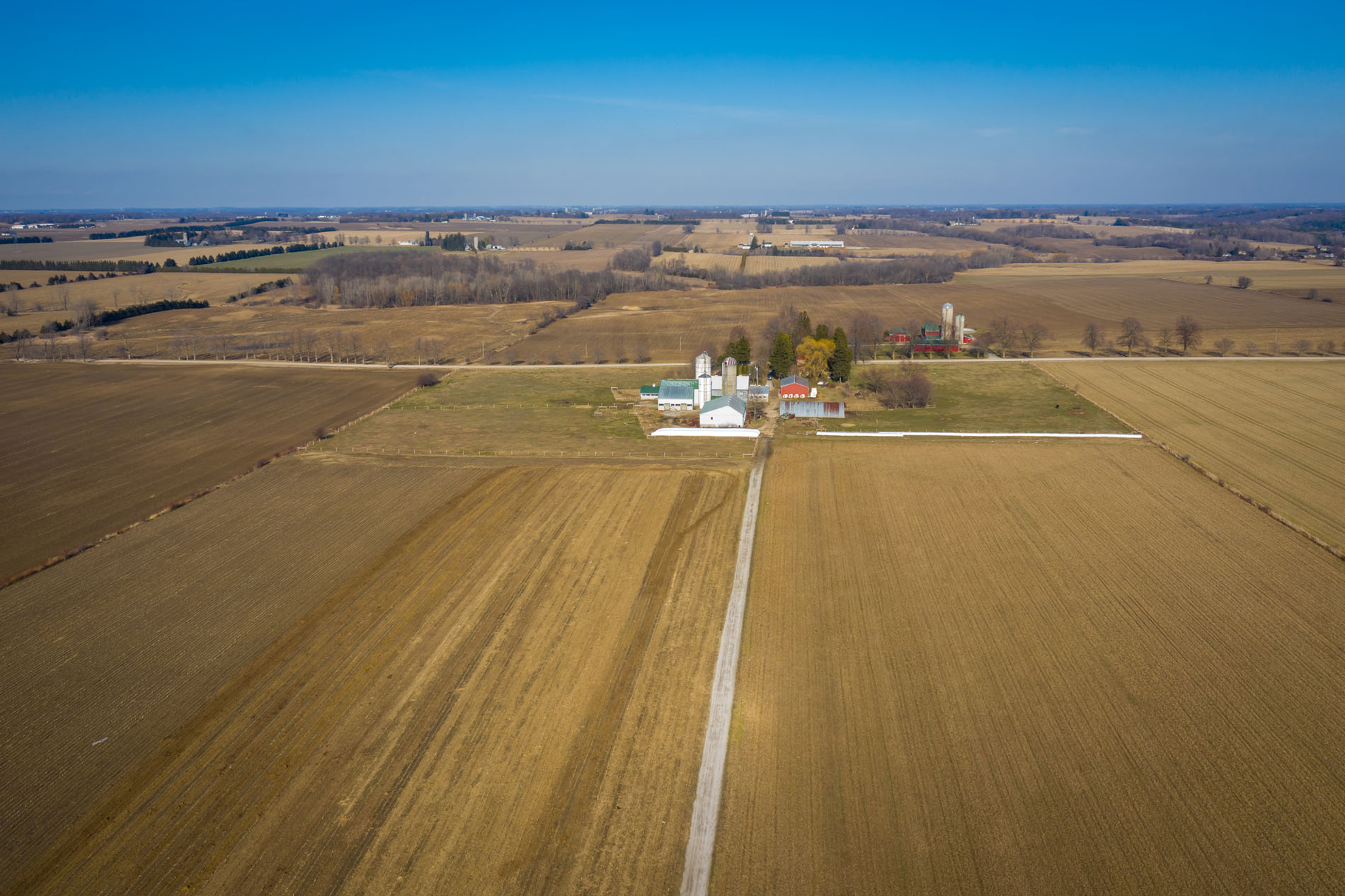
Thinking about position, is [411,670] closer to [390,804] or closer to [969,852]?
[390,804]

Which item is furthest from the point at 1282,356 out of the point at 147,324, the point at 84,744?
the point at 147,324

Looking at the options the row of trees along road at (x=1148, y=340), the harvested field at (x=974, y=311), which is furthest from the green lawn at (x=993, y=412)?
the harvested field at (x=974, y=311)

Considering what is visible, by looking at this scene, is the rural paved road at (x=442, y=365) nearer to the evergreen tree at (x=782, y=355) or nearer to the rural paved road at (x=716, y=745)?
the evergreen tree at (x=782, y=355)

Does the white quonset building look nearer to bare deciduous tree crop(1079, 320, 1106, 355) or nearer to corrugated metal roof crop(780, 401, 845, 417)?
corrugated metal roof crop(780, 401, 845, 417)

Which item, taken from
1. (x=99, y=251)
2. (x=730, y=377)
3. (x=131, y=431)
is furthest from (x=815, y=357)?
(x=99, y=251)

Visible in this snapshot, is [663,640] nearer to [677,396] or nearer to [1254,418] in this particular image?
[677,396]

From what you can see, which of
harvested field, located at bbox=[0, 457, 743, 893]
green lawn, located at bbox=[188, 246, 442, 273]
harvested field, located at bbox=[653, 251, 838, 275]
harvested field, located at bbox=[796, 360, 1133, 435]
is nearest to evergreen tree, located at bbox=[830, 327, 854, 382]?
harvested field, located at bbox=[796, 360, 1133, 435]

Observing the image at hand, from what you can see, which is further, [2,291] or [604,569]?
[2,291]
